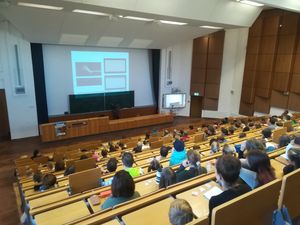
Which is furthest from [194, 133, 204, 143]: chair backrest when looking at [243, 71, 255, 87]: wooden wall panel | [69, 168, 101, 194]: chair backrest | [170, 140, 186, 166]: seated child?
[243, 71, 255, 87]: wooden wall panel

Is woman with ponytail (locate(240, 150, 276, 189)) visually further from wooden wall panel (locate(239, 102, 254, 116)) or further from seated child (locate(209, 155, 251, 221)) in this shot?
wooden wall panel (locate(239, 102, 254, 116))

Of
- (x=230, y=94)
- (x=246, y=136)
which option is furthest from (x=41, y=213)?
(x=230, y=94)

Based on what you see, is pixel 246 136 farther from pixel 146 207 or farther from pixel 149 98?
pixel 149 98

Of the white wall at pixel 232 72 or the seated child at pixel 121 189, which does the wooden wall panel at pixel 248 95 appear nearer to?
the white wall at pixel 232 72

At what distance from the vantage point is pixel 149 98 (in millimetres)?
12930

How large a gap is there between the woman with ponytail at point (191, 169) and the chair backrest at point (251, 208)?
91cm

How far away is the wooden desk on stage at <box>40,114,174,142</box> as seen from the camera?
9078 mm

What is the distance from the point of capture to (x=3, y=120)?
29.9 ft

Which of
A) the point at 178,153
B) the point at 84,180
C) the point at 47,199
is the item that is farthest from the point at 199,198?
the point at 47,199

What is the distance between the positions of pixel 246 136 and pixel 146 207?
4.56 m

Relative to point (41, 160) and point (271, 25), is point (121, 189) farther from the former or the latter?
point (271, 25)

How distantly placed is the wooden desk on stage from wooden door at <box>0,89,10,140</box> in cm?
161

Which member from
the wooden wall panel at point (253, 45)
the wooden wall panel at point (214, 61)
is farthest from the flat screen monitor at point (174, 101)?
the wooden wall panel at point (253, 45)

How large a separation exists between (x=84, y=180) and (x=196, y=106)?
430 inches
